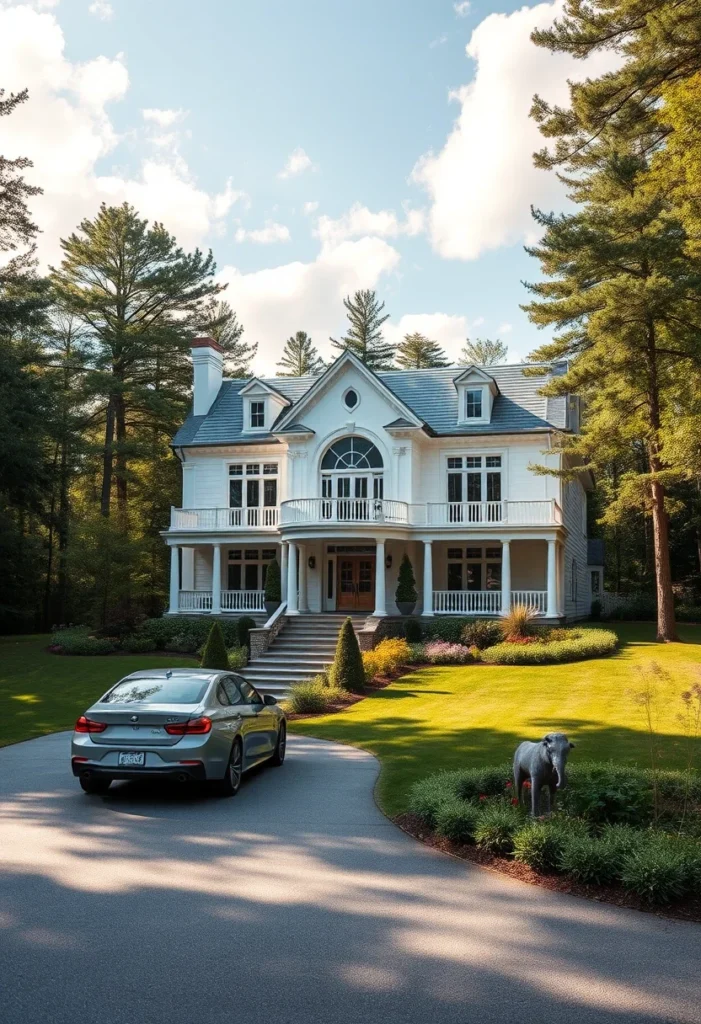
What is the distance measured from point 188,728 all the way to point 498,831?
11.8 feet

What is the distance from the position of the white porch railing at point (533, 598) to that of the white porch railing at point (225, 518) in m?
8.69

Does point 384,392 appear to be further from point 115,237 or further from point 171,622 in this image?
point 115,237

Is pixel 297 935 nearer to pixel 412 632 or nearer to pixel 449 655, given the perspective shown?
pixel 449 655

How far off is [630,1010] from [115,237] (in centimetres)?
4137

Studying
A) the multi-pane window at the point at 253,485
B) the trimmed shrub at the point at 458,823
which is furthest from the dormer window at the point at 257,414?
the trimmed shrub at the point at 458,823

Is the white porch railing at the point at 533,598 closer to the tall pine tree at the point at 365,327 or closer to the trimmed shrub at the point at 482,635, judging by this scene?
the trimmed shrub at the point at 482,635

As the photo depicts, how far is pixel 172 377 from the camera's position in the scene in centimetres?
4266

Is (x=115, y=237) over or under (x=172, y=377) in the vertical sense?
over

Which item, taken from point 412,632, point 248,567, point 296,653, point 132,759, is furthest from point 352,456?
point 132,759

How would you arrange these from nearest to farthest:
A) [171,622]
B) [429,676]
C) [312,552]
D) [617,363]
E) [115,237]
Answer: [429,676]
[617,363]
[171,622]
[312,552]
[115,237]

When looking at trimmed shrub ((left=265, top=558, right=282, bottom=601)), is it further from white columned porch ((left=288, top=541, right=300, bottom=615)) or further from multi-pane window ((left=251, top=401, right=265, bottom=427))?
multi-pane window ((left=251, top=401, right=265, bottom=427))

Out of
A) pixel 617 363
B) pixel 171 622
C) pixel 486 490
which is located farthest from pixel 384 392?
pixel 171 622

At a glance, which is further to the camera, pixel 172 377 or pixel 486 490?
pixel 172 377

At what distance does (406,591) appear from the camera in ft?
94.5
